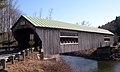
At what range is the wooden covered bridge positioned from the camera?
16078 mm

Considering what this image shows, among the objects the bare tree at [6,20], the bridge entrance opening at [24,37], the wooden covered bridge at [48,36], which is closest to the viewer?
the wooden covered bridge at [48,36]

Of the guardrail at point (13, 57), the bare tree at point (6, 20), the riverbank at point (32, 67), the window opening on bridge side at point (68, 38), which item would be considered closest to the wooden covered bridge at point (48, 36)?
the window opening on bridge side at point (68, 38)

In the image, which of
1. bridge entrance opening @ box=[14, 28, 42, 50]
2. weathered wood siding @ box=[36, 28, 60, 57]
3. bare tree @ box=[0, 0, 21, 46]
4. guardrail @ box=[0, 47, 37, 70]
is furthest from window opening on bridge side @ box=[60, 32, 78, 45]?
bare tree @ box=[0, 0, 21, 46]

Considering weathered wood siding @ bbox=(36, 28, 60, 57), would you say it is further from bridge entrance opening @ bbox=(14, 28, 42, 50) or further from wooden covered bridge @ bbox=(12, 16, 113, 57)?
bridge entrance opening @ bbox=(14, 28, 42, 50)

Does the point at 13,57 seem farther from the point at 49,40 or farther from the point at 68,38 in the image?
the point at 68,38

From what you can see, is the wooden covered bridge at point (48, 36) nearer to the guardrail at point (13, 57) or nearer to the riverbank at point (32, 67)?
the guardrail at point (13, 57)

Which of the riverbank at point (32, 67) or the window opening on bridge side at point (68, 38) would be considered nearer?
the riverbank at point (32, 67)

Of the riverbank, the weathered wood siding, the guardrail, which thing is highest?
the weathered wood siding

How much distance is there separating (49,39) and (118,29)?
3880 centimetres

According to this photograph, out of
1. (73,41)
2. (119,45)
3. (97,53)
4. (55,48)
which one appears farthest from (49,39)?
(119,45)

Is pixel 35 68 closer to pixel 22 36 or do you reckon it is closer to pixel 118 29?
pixel 22 36

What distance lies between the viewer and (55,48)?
57.3ft

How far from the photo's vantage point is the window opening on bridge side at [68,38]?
1882 centimetres

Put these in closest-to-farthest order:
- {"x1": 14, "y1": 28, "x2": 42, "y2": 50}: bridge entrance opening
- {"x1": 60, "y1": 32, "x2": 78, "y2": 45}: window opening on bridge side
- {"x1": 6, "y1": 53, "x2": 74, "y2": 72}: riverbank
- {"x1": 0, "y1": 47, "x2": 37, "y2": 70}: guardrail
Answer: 1. {"x1": 0, "y1": 47, "x2": 37, "y2": 70}: guardrail
2. {"x1": 6, "y1": 53, "x2": 74, "y2": 72}: riverbank
3. {"x1": 14, "y1": 28, "x2": 42, "y2": 50}: bridge entrance opening
4. {"x1": 60, "y1": 32, "x2": 78, "y2": 45}: window opening on bridge side
